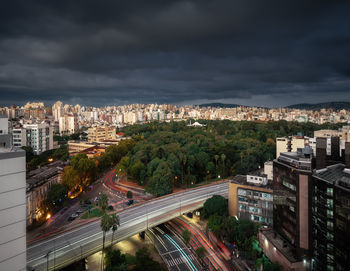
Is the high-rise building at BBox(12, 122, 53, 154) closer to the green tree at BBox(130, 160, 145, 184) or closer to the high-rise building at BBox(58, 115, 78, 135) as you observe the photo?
the green tree at BBox(130, 160, 145, 184)

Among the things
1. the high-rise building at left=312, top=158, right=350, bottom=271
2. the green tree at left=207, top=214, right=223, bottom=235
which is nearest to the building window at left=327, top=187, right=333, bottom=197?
the high-rise building at left=312, top=158, right=350, bottom=271

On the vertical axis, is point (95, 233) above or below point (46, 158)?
below

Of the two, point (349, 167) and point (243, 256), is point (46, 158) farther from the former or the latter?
point (349, 167)

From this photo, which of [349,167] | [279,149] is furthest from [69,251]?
[279,149]

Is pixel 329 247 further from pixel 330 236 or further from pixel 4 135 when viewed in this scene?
pixel 4 135

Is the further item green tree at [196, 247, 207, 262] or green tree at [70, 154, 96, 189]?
green tree at [70, 154, 96, 189]

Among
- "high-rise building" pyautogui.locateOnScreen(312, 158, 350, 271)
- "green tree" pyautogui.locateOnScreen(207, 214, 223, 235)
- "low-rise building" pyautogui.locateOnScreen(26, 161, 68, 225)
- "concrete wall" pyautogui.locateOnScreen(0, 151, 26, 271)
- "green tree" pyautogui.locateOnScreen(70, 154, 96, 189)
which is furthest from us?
"green tree" pyautogui.locateOnScreen(70, 154, 96, 189)
